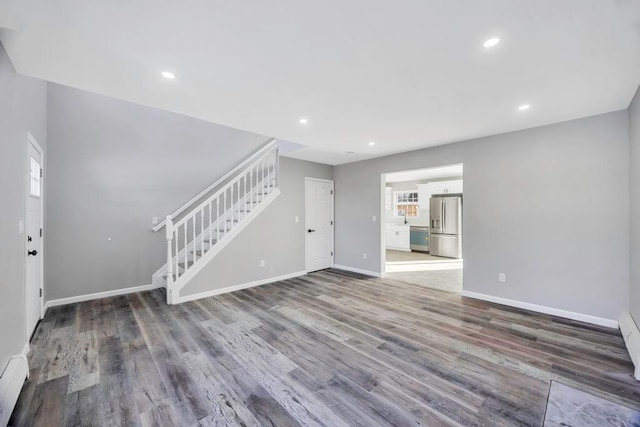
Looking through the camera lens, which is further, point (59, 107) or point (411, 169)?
point (411, 169)

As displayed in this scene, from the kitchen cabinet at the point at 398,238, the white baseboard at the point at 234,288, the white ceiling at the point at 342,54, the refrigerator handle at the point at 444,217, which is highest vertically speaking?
the white ceiling at the point at 342,54

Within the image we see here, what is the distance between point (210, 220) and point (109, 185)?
165 centimetres

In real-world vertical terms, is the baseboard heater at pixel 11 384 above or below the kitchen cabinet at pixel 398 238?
below

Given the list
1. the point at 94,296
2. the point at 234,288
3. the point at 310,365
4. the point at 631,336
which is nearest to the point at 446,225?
the point at 631,336

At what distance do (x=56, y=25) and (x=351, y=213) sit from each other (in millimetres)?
4990

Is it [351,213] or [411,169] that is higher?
[411,169]

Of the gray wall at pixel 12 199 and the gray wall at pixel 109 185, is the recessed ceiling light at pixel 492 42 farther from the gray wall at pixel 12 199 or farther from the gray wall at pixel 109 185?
the gray wall at pixel 109 185

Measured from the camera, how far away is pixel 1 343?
5.81 ft

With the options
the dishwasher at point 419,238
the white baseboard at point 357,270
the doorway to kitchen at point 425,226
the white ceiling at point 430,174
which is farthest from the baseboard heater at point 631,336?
the dishwasher at point 419,238

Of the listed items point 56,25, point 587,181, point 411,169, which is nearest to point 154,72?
point 56,25

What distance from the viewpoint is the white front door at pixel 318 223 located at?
18.5 ft

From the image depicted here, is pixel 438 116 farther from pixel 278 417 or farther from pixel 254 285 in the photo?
pixel 254 285

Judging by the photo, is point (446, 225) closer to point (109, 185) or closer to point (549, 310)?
point (549, 310)

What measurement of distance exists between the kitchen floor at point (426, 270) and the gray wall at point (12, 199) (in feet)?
16.6
